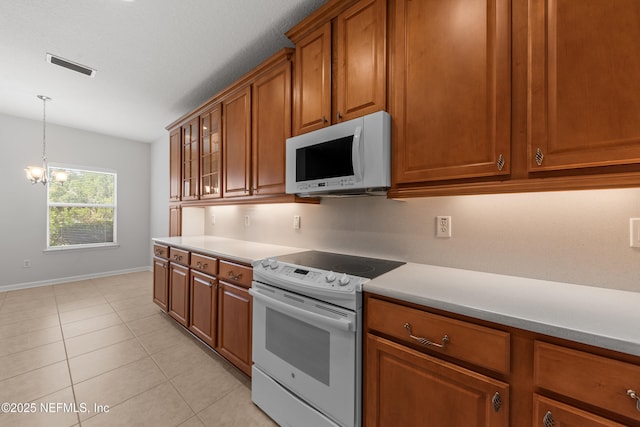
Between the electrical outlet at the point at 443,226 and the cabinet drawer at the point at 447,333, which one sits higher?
the electrical outlet at the point at 443,226

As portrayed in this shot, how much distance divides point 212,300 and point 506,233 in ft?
7.08

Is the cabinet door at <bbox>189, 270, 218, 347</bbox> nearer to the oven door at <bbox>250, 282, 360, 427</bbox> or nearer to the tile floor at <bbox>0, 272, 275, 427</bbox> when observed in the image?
the tile floor at <bbox>0, 272, 275, 427</bbox>

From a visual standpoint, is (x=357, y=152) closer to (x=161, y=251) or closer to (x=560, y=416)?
(x=560, y=416)

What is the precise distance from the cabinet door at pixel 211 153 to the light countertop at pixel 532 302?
2194mm

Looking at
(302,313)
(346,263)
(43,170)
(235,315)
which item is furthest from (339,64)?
(43,170)

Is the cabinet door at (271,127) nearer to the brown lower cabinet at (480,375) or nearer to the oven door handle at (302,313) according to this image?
the oven door handle at (302,313)

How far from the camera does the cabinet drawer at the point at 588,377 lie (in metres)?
0.69

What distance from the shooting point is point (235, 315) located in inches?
75.4

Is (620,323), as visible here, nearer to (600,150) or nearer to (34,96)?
(600,150)

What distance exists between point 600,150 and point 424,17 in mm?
985

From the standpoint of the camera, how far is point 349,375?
121cm

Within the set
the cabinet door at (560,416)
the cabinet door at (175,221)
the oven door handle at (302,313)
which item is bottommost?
the cabinet door at (560,416)

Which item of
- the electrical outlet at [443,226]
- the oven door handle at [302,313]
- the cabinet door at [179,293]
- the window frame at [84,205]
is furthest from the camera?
the window frame at [84,205]

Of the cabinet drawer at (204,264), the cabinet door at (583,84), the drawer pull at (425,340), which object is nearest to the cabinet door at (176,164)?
the cabinet drawer at (204,264)
